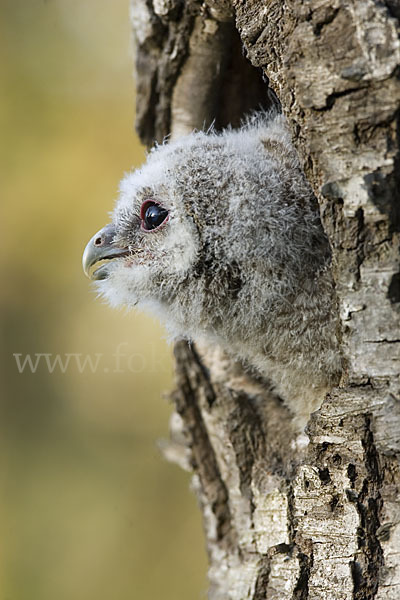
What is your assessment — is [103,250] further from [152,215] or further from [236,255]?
[236,255]

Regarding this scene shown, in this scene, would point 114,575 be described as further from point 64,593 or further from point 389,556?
point 389,556

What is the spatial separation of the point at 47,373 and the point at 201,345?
217 cm

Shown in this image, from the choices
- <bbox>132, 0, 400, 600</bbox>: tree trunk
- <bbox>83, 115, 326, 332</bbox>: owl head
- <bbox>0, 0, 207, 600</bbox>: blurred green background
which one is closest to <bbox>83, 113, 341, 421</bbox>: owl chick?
<bbox>83, 115, 326, 332</bbox>: owl head

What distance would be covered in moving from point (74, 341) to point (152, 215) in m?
2.46

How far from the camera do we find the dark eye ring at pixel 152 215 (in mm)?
2217

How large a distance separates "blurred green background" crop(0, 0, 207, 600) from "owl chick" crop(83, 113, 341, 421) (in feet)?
6.67

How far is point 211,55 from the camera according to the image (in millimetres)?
2488

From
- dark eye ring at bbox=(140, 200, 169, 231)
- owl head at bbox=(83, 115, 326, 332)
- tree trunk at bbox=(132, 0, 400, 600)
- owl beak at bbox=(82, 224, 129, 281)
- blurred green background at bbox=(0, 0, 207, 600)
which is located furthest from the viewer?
blurred green background at bbox=(0, 0, 207, 600)

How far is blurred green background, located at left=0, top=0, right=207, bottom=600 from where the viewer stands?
4.34 m

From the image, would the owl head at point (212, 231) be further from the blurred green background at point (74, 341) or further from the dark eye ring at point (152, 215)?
the blurred green background at point (74, 341)

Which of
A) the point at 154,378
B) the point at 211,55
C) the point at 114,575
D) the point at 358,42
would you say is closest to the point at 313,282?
the point at 358,42

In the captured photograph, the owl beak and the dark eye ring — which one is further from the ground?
the dark eye ring

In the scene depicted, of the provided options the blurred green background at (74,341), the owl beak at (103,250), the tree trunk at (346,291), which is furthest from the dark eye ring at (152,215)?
the blurred green background at (74,341)

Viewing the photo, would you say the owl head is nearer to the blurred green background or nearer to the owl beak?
the owl beak
